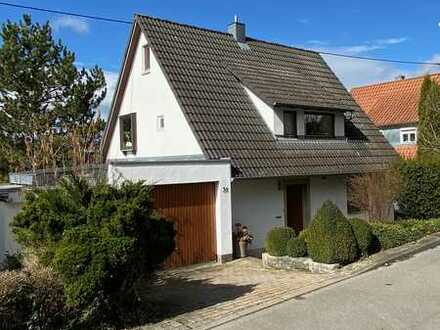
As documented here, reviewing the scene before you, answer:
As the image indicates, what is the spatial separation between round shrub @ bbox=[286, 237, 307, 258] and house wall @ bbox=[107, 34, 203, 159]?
13.7 ft

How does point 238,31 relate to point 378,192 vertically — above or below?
above

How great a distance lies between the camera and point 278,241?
43.2 feet

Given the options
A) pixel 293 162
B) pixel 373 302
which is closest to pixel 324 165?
pixel 293 162

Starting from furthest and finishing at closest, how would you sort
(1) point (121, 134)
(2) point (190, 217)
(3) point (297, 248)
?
(1) point (121, 134)
(2) point (190, 217)
(3) point (297, 248)

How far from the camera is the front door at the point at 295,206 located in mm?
17797

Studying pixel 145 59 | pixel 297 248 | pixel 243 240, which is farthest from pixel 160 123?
pixel 297 248

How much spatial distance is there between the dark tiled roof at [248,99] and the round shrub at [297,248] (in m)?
2.92

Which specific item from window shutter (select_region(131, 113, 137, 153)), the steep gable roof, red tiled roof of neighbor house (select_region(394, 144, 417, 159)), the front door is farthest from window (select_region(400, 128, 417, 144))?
window shutter (select_region(131, 113, 137, 153))

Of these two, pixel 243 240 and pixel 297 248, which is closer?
pixel 297 248

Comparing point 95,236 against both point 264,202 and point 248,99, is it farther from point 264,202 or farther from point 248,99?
point 248,99

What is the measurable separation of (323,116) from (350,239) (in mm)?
8043

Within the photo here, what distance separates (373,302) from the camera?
888 centimetres

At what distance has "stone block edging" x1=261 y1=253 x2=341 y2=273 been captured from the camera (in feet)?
39.3

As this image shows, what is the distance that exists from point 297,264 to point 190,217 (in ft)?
10.0
